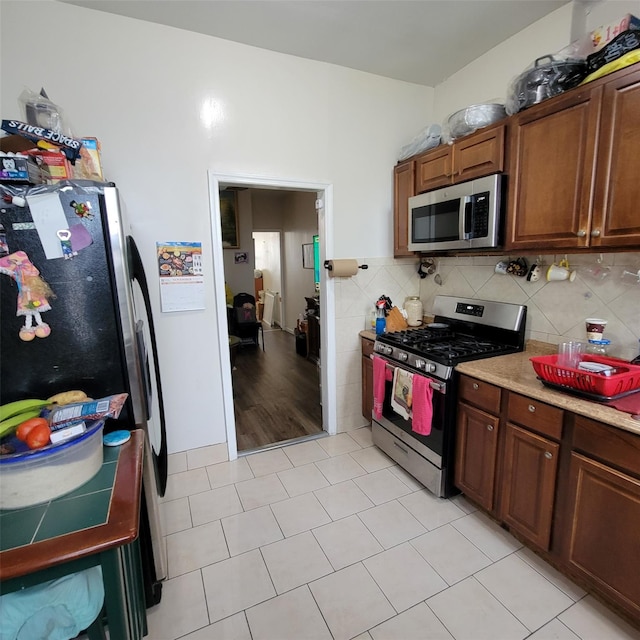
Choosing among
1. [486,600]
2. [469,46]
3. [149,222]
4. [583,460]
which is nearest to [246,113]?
[149,222]

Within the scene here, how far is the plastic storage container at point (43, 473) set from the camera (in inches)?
36.4

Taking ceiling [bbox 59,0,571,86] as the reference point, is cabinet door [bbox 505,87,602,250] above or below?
below

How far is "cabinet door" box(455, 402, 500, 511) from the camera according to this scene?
71.2 inches

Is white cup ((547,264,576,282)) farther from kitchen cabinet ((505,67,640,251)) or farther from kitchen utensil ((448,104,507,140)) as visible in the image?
kitchen utensil ((448,104,507,140))

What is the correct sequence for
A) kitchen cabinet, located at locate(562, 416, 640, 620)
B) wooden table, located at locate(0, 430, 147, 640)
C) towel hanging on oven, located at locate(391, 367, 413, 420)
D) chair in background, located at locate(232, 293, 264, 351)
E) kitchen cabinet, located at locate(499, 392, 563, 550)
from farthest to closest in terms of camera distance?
chair in background, located at locate(232, 293, 264, 351), towel hanging on oven, located at locate(391, 367, 413, 420), kitchen cabinet, located at locate(499, 392, 563, 550), kitchen cabinet, located at locate(562, 416, 640, 620), wooden table, located at locate(0, 430, 147, 640)

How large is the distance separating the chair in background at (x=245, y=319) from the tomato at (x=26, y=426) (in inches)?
190

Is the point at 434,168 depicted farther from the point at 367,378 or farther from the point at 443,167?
the point at 367,378

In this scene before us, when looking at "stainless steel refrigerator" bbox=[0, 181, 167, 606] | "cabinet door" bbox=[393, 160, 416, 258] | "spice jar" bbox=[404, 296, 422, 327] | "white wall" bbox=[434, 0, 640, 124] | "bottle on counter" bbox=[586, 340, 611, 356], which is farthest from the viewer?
"spice jar" bbox=[404, 296, 422, 327]

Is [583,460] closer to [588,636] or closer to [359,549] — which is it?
[588,636]

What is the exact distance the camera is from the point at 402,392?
2234 millimetres

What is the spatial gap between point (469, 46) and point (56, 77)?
2594 millimetres

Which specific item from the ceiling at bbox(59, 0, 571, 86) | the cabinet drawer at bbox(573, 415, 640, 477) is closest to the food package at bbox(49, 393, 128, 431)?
the cabinet drawer at bbox(573, 415, 640, 477)

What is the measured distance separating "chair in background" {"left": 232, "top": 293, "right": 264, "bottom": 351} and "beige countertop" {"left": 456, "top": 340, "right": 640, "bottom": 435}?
4.49 metres

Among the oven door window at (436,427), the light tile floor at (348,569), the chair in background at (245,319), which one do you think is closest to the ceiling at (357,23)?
the oven door window at (436,427)
